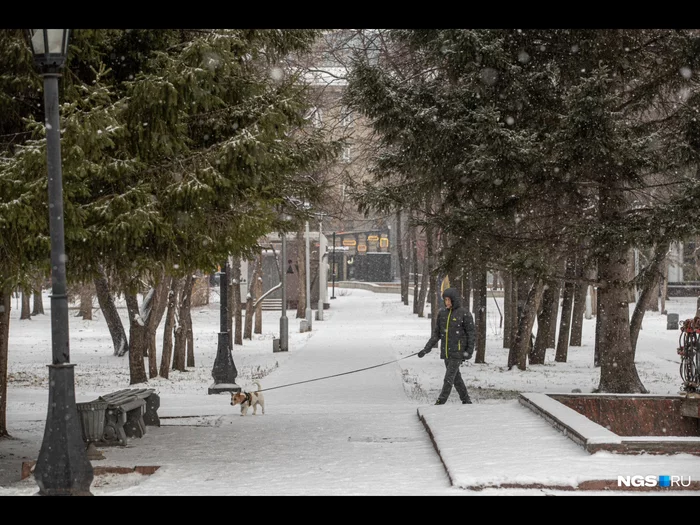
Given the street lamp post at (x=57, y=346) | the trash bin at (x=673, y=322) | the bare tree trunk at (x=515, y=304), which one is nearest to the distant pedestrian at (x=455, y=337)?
the street lamp post at (x=57, y=346)

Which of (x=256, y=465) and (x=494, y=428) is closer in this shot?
(x=256, y=465)

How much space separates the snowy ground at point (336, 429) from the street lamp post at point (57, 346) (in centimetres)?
50

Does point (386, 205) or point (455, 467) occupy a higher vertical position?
point (386, 205)

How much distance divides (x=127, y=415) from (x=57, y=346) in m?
3.71

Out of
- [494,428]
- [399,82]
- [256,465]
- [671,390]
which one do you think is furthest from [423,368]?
[256,465]

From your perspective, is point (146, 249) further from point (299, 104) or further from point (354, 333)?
point (354, 333)

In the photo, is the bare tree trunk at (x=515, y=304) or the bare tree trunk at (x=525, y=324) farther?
the bare tree trunk at (x=515, y=304)

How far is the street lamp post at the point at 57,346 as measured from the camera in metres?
7.21

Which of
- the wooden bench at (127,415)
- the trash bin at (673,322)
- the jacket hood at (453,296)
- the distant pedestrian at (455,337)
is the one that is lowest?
the trash bin at (673,322)

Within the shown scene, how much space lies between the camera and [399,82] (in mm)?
14992

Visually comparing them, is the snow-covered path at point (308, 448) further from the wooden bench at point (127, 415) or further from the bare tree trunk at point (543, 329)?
the bare tree trunk at point (543, 329)

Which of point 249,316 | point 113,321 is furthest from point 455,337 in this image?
point 249,316

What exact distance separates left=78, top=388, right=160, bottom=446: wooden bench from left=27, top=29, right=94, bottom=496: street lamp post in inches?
107

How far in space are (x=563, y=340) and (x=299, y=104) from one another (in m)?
14.8
